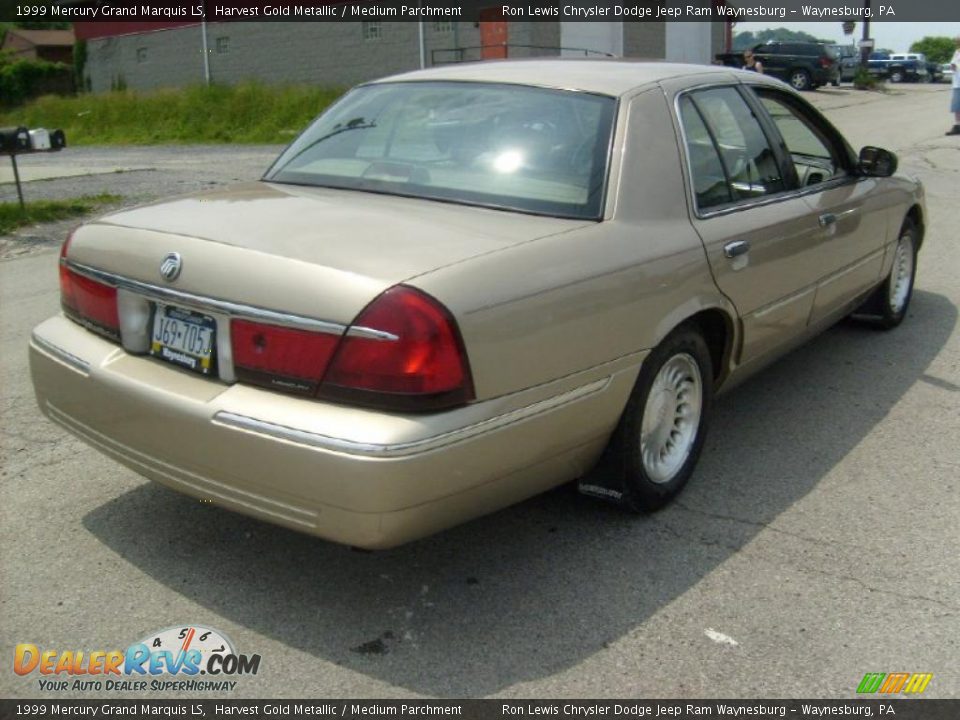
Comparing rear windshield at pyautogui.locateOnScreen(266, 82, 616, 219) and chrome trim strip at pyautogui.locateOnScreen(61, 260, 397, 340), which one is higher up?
rear windshield at pyautogui.locateOnScreen(266, 82, 616, 219)

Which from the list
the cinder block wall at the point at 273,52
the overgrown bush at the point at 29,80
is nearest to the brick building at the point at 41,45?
the overgrown bush at the point at 29,80

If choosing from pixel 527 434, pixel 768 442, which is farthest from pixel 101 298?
pixel 768 442

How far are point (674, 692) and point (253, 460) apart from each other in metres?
1.28

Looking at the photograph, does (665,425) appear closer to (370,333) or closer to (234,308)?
(370,333)

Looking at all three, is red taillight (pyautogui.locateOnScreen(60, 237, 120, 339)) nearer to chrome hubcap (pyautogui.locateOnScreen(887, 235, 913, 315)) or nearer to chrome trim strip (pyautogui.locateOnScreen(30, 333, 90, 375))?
chrome trim strip (pyautogui.locateOnScreen(30, 333, 90, 375))

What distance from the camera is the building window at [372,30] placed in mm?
30719

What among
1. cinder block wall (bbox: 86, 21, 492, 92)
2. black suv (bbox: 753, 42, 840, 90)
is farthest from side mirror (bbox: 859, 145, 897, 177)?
black suv (bbox: 753, 42, 840, 90)

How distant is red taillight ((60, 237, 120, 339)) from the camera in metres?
3.32

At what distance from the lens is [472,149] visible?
12.1ft

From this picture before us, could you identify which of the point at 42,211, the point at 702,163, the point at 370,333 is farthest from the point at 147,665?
the point at 42,211

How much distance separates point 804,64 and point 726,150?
31.3 meters

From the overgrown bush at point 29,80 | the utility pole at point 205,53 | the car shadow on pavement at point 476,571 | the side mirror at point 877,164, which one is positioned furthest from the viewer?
the overgrown bush at point 29,80

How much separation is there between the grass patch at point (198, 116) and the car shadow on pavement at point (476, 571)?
2022cm

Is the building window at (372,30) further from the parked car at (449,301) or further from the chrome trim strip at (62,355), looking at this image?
the chrome trim strip at (62,355)
